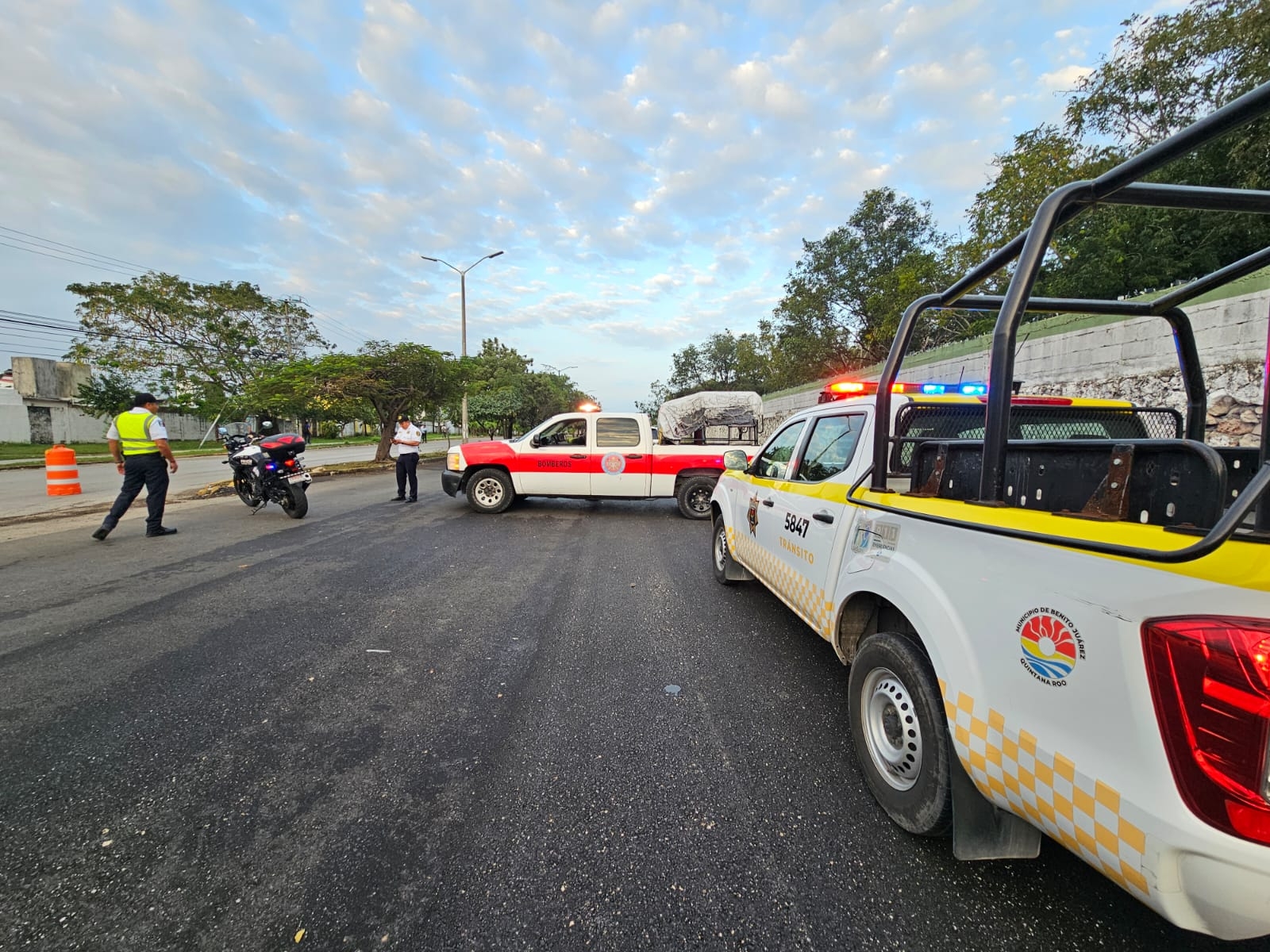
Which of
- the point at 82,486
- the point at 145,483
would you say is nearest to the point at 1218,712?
the point at 145,483

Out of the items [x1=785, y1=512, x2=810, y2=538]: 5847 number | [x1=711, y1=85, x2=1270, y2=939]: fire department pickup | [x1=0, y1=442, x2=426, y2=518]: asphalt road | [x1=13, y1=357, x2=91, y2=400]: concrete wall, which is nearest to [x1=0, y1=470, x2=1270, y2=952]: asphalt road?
[x1=711, y1=85, x2=1270, y2=939]: fire department pickup

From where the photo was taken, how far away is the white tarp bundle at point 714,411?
502 inches

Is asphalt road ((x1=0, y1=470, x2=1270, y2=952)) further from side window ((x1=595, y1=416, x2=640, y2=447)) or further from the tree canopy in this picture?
the tree canopy

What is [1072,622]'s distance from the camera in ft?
4.04

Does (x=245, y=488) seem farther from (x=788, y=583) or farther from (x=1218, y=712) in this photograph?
(x=1218, y=712)

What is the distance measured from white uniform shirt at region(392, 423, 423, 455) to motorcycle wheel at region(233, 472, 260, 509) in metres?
2.28

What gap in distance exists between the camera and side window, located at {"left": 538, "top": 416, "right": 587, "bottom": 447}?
866 centimetres

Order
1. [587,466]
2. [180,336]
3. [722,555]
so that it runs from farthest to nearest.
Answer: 1. [180,336]
2. [587,466]
3. [722,555]

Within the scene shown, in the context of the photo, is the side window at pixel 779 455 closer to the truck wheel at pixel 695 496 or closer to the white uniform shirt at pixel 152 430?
the truck wheel at pixel 695 496

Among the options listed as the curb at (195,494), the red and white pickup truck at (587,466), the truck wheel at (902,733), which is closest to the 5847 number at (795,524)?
the truck wheel at (902,733)

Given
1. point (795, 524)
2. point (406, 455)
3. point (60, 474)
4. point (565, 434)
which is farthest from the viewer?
point (60, 474)

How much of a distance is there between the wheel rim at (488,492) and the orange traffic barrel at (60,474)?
872cm

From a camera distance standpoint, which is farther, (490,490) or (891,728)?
(490,490)

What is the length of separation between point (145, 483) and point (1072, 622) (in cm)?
900
